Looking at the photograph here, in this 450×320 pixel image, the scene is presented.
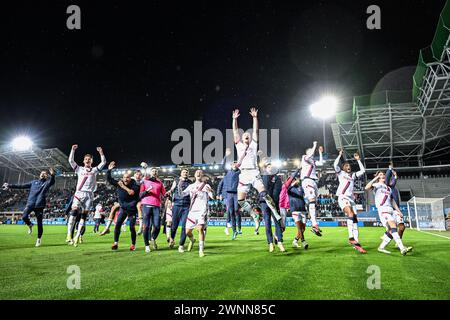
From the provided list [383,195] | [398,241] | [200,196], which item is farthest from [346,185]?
[200,196]

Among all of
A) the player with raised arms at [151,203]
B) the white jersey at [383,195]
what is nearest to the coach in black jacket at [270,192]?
the white jersey at [383,195]

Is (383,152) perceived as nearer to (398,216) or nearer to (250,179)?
(398,216)

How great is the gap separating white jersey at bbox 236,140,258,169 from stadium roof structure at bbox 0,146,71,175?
48.0 meters

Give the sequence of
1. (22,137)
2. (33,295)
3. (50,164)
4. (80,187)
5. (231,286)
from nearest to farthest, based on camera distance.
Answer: (33,295)
(231,286)
(80,187)
(22,137)
(50,164)

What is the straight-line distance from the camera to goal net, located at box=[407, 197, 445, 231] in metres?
22.6

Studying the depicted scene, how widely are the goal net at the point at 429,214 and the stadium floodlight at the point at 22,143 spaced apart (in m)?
51.8

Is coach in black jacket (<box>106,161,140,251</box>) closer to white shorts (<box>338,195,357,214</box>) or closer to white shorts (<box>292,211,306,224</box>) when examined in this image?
white shorts (<box>292,211,306,224</box>)

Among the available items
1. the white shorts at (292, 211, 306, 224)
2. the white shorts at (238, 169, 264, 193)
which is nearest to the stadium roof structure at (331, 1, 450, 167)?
the white shorts at (292, 211, 306, 224)

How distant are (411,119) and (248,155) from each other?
35023 millimetres

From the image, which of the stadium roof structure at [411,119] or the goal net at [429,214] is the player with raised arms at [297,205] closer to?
the goal net at [429,214]
